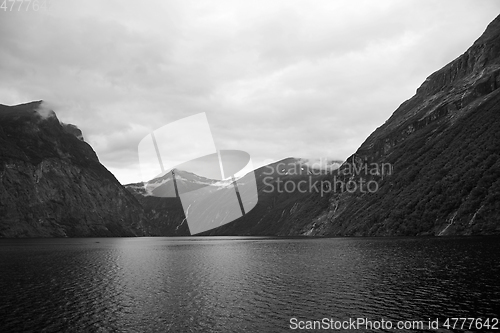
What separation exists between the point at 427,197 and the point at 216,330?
180 m

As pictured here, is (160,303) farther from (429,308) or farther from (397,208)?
(397,208)

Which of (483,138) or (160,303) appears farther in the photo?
(483,138)

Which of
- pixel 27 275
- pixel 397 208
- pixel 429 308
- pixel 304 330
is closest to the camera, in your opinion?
pixel 304 330

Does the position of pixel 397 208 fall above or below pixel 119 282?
above

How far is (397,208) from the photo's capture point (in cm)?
19962

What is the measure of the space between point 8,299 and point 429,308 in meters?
49.2

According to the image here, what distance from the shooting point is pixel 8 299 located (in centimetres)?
4178

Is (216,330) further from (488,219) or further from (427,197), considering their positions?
(427,197)

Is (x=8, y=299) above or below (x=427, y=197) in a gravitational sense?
below

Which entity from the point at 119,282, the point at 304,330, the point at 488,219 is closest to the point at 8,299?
the point at 119,282

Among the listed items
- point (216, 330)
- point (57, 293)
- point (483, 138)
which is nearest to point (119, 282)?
point (57, 293)

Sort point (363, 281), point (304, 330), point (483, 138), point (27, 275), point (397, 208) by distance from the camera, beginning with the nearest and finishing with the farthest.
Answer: point (304, 330) → point (363, 281) → point (27, 275) → point (483, 138) → point (397, 208)

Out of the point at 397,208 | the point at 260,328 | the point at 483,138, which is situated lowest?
the point at 260,328

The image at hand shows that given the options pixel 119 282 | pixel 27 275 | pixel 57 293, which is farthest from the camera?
pixel 27 275
